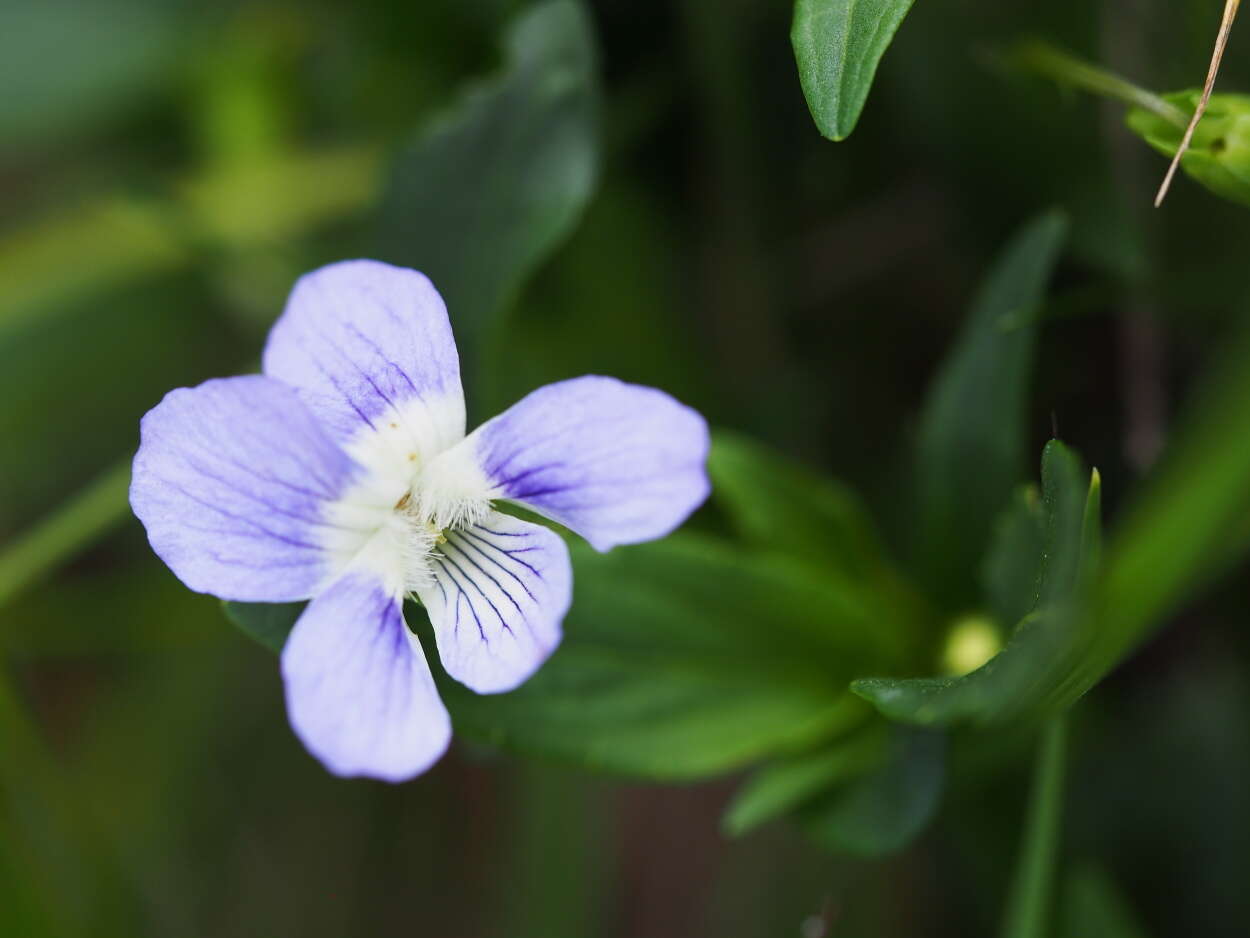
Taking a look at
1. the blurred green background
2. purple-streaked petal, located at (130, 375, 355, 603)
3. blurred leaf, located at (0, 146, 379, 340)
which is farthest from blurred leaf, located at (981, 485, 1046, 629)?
blurred leaf, located at (0, 146, 379, 340)

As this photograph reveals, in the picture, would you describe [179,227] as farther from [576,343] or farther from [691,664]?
[691,664]

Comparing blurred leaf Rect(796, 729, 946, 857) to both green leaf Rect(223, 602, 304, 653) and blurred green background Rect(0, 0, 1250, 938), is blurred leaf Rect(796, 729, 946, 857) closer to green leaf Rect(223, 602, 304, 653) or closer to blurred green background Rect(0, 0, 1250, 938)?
blurred green background Rect(0, 0, 1250, 938)

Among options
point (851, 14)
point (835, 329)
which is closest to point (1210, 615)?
point (835, 329)

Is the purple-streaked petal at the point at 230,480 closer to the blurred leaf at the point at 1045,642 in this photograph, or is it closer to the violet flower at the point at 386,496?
the violet flower at the point at 386,496

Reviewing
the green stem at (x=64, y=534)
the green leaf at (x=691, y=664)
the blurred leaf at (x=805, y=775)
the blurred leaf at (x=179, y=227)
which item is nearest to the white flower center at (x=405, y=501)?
the green leaf at (x=691, y=664)

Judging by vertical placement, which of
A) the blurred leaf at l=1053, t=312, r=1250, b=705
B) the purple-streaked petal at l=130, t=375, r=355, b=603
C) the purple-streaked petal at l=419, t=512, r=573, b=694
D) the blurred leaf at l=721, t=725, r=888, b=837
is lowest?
the blurred leaf at l=721, t=725, r=888, b=837

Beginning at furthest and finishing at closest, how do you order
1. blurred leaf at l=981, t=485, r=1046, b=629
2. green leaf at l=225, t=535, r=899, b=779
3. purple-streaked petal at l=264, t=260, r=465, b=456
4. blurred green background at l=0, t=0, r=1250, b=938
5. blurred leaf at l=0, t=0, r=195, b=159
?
blurred leaf at l=0, t=0, r=195, b=159 → blurred green background at l=0, t=0, r=1250, b=938 → green leaf at l=225, t=535, r=899, b=779 → blurred leaf at l=981, t=485, r=1046, b=629 → purple-streaked petal at l=264, t=260, r=465, b=456

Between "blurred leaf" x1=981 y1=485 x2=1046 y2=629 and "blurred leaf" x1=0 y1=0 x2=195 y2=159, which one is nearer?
"blurred leaf" x1=981 y1=485 x2=1046 y2=629
